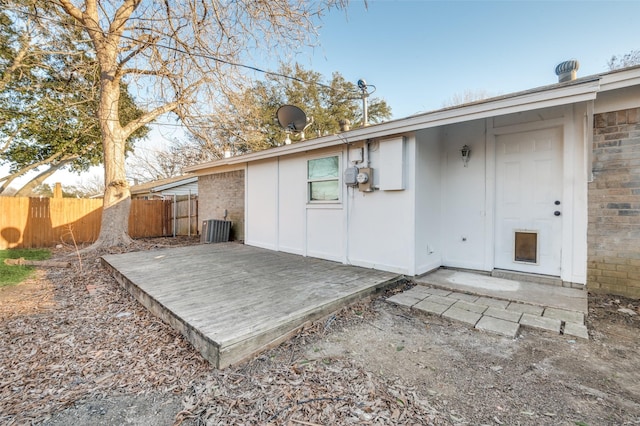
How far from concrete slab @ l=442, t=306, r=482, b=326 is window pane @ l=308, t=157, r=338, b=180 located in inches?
119

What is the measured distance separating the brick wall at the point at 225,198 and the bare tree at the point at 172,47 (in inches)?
83.3

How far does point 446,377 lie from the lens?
2018mm

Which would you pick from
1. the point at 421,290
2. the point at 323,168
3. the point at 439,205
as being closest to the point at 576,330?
the point at 421,290

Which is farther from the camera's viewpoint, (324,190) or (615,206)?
(324,190)

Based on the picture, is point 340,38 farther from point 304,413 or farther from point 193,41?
point 304,413

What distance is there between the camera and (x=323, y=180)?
18.0 ft

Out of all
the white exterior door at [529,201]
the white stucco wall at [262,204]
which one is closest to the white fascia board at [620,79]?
the white exterior door at [529,201]

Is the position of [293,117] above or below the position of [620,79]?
above

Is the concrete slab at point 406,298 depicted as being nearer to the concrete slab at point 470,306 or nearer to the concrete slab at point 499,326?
the concrete slab at point 470,306

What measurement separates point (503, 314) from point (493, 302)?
1.24 feet

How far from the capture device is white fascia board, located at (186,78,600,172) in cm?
289

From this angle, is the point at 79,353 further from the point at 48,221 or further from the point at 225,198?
the point at 48,221

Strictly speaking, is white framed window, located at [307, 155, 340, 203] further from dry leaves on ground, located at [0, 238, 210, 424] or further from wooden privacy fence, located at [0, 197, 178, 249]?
wooden privacy fence, located at [0, 197, 178, 249]

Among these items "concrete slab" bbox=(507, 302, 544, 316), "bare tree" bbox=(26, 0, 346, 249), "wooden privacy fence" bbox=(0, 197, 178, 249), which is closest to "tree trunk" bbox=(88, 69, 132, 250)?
"bare tree" bbox=(26, 0, 346, 249)
